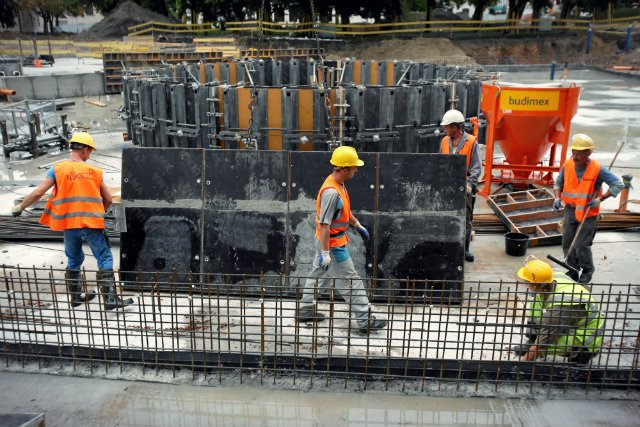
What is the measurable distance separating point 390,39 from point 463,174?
4162 cm

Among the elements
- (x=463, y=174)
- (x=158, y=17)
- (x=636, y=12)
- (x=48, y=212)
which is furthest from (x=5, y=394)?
(x=636, y=12)

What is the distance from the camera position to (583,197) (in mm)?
6680

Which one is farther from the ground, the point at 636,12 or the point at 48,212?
the point at 636,12

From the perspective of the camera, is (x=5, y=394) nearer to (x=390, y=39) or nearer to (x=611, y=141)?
(x=611, y=141)

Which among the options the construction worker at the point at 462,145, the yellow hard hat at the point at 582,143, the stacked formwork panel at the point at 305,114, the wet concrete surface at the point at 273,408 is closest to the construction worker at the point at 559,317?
the wet concrete surface at the point at 273,408

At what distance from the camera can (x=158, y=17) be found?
54.0 m

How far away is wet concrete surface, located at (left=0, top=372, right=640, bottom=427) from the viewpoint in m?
4.77

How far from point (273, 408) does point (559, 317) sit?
8.26 feet

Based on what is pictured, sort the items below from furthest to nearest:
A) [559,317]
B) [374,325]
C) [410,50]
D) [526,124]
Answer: [410,50] → [526,124] → [374,325] → [559,317]

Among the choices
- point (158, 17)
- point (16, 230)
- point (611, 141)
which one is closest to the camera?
point (16, 230)

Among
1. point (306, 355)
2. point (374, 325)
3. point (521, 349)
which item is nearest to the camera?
point (521, 349)

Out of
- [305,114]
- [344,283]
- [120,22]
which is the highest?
[120,22]

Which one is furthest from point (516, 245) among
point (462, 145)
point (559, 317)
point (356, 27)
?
point (356, 27)

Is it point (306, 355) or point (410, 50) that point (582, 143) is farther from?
point (410, 50)
